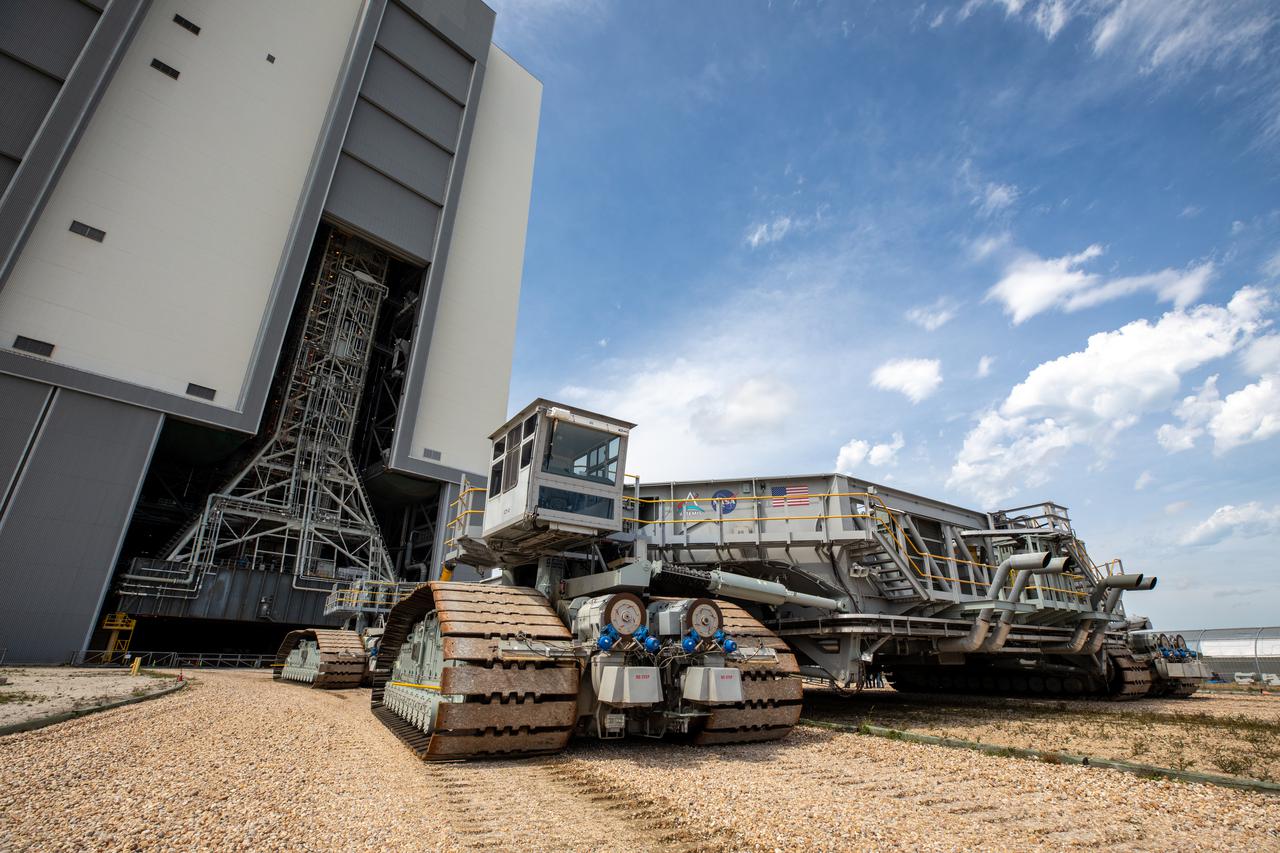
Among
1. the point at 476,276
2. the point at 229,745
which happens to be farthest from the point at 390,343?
the point at 229,745

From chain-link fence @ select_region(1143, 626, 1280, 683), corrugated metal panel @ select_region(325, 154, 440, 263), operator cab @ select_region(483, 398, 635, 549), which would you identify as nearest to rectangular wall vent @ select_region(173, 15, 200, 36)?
corrugated metal panel @ select_region(325, 154, 440, 263)

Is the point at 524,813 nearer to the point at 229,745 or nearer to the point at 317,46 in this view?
the point at 229,745

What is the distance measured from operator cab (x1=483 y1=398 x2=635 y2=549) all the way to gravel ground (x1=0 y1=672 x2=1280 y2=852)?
9.67 feet

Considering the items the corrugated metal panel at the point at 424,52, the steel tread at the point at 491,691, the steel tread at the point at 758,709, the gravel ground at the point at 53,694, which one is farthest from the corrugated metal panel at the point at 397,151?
the steel tread at the point at 758,709

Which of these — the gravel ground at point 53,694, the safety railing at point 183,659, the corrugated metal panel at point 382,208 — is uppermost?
the corrugated metal panel at point 382,208

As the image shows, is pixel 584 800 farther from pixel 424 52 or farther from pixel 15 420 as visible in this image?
pixel 424 52

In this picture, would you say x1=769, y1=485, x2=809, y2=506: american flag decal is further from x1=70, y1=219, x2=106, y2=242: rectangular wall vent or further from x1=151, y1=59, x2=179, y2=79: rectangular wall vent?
x1=151, y1=59, x2=179, y2=79: rectangular wall vent

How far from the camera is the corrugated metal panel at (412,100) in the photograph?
110ft

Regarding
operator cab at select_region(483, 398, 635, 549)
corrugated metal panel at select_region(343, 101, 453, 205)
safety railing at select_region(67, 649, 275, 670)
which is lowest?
safety railing at select_region(67, 649, 275, 670)

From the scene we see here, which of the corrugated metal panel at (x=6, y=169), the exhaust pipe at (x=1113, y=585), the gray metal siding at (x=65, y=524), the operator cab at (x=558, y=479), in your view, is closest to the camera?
the operator cab at (x=558, y=479)

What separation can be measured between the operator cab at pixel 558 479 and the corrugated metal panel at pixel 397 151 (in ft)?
100.0

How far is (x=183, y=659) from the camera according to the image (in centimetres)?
2694

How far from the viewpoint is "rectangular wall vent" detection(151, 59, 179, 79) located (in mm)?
26312

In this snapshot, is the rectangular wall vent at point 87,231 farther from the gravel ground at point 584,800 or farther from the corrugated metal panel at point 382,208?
the gravel ground at point 584,800
